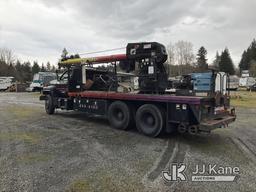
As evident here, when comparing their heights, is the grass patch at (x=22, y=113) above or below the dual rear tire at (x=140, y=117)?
below

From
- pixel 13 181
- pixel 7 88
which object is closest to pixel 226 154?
pixel 13 181

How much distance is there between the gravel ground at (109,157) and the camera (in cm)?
384

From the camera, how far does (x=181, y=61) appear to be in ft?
237

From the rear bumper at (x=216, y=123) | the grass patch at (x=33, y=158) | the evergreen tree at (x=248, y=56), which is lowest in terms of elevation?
the grass patch at (x=33, y=158)

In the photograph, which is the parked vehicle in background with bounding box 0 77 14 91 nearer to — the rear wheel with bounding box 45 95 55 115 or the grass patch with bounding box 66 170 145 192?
the rear wheel with bounding box 45 95 55 115

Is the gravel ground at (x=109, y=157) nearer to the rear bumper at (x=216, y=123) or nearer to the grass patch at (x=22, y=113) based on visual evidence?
the rear bumper at (x=216, y=123)

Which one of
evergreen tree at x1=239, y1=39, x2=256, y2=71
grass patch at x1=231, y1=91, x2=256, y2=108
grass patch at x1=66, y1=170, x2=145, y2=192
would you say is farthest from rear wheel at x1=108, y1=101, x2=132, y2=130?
evergreen tree at x1=239, y1=39, x2=256, y2=71

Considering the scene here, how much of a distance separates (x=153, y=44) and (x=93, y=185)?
5199 mm

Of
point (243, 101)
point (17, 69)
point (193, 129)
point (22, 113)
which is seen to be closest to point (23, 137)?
point (193, 129)

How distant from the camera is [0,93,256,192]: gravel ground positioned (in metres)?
3.84

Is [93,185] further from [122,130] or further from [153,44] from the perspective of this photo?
[153,44]

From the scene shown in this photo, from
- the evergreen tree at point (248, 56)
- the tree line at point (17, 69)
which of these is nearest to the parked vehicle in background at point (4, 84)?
the tree line at point (17, 69)

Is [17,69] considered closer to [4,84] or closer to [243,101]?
[4,84]

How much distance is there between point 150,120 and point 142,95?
2.54 ft
